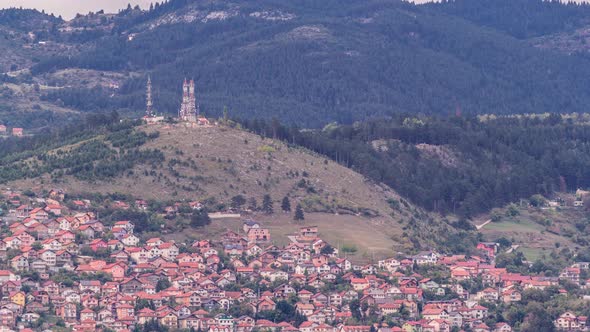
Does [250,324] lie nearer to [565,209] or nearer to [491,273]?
[491,273]

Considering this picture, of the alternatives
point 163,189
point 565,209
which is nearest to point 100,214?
point 163,189

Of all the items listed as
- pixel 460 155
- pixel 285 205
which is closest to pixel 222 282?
pixel 285 205

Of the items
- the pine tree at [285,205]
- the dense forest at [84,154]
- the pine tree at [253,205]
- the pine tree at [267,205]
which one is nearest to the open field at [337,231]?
the pine tree at [267,205]

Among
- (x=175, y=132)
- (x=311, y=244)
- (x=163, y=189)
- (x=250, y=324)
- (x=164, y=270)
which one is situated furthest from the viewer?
(x=175, y=132)

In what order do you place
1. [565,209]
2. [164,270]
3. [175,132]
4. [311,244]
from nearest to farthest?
[164,270] → [311,244] → [175,132] → [565,209]

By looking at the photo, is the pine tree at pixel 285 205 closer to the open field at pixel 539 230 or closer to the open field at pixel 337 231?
the open field at pixel 337 231
